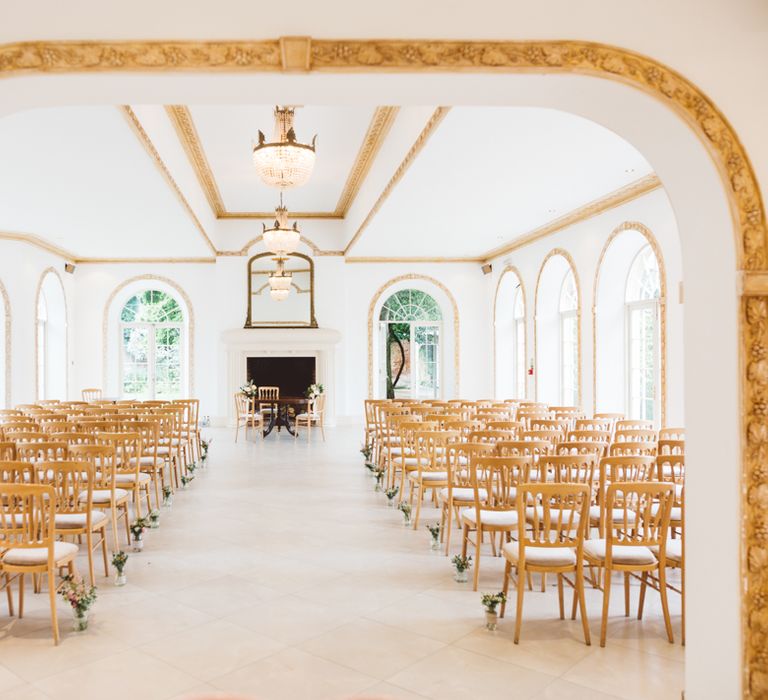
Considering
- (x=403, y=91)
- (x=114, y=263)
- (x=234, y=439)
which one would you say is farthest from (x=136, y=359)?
(x=403, y=91)

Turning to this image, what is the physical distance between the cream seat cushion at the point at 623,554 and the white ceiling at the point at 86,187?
567cm

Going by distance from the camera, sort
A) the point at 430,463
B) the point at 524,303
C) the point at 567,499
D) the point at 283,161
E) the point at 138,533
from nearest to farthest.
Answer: the point at 567,499 < the point at 138,533 < the point at 283,161 < the point at 430,463 < the point at 524,303

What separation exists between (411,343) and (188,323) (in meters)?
5.88

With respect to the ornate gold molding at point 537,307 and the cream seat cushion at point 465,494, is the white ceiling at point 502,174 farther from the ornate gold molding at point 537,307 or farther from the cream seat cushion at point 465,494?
the cream seat cushion at point 465,494

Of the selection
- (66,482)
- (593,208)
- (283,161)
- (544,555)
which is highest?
(593,208)

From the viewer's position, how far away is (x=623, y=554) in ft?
15.0

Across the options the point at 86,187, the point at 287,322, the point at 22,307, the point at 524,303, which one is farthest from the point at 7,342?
the point at 524,303

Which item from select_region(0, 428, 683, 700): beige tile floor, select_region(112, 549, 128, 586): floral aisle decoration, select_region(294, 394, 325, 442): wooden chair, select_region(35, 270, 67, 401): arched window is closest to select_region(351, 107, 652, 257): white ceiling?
select_region(294, 394, 325, 442): wooden chair

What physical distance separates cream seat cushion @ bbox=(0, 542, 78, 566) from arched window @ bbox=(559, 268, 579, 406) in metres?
10.5

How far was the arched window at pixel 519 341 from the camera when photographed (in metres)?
16.8

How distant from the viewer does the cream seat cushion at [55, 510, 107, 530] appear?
5285 millimetres

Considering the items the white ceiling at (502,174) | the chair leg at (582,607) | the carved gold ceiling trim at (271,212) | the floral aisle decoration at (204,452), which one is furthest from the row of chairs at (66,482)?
the white ceiling at (502,174)

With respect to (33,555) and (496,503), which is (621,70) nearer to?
(496,503)

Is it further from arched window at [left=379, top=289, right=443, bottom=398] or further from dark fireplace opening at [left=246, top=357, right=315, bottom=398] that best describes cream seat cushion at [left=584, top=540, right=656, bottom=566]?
arched window at [left=379, top=289, right=443, bottom=398]
